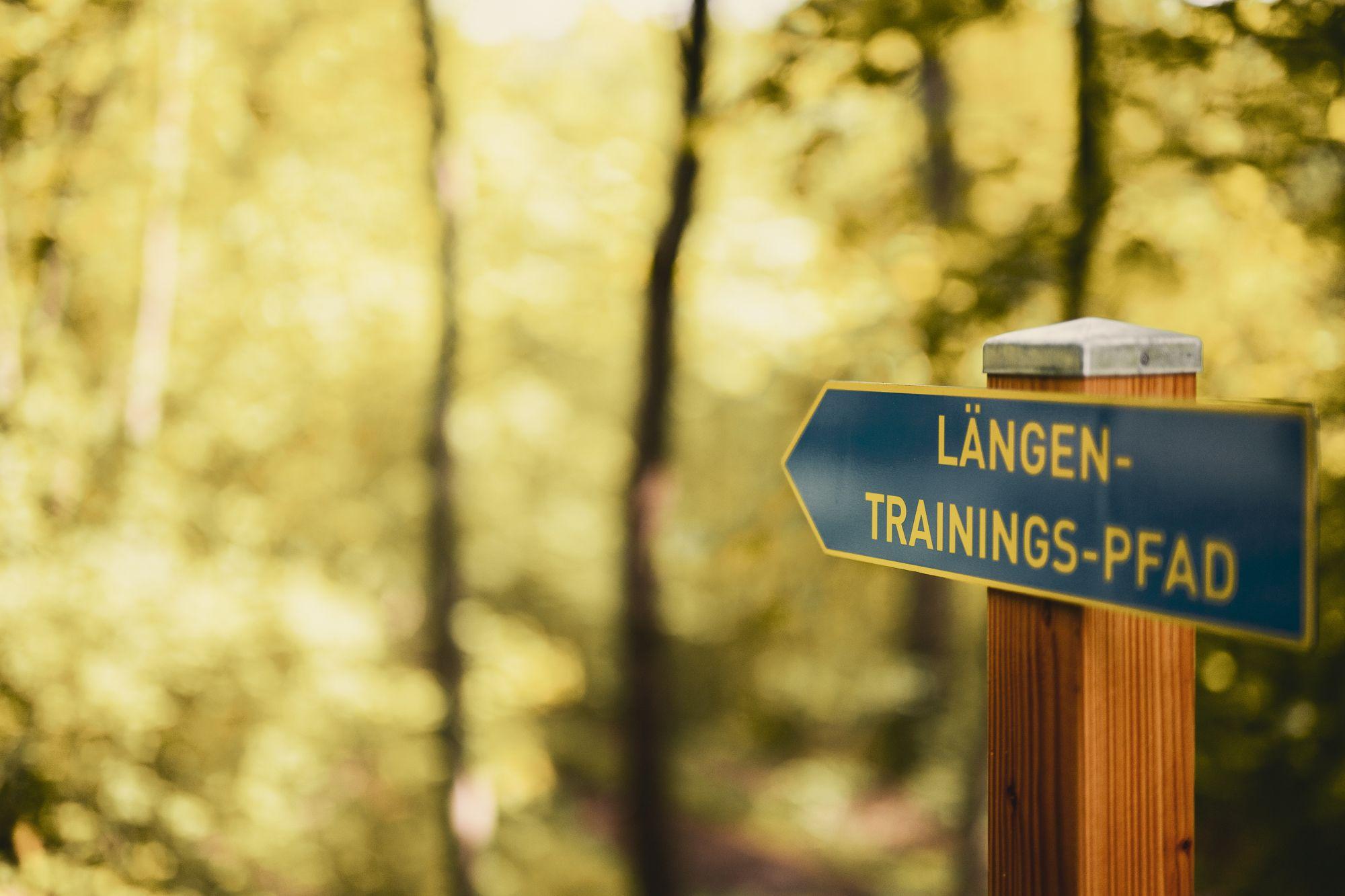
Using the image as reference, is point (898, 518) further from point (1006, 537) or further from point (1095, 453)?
point (1095, 453)

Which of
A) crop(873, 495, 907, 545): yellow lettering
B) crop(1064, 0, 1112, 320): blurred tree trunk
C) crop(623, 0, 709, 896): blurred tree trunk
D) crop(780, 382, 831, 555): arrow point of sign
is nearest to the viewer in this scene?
crop(873, 495, 907, 545): yellow lettering

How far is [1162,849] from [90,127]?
314 inches

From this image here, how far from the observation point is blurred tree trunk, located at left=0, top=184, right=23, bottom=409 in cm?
626

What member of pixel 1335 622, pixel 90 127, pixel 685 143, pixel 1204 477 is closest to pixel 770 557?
pixel 685 143

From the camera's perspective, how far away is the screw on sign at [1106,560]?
1.14 meters

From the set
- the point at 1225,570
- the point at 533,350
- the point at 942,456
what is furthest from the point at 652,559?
the point at 533,350

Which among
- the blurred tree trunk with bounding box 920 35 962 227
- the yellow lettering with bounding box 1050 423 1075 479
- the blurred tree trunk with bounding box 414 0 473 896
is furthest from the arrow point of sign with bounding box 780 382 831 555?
the blurred tree trunk with bounding box 414 0 473 896

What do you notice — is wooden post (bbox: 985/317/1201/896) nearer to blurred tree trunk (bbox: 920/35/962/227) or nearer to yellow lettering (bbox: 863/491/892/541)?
yellow lettering (bbox: 863/491/892/541)

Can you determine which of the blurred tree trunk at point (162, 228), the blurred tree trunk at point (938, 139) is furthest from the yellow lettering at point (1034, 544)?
the blurred tree trunk at point (162, 228)

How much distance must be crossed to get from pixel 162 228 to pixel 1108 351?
8984mm

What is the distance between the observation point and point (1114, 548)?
1268mm

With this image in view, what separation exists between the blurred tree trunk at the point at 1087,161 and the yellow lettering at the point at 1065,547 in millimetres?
2988

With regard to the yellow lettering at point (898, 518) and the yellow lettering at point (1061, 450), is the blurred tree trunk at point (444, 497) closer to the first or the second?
the yellow lettering at point (898, 518)

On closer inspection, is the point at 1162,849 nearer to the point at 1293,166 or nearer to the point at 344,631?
the point at 1293,166
